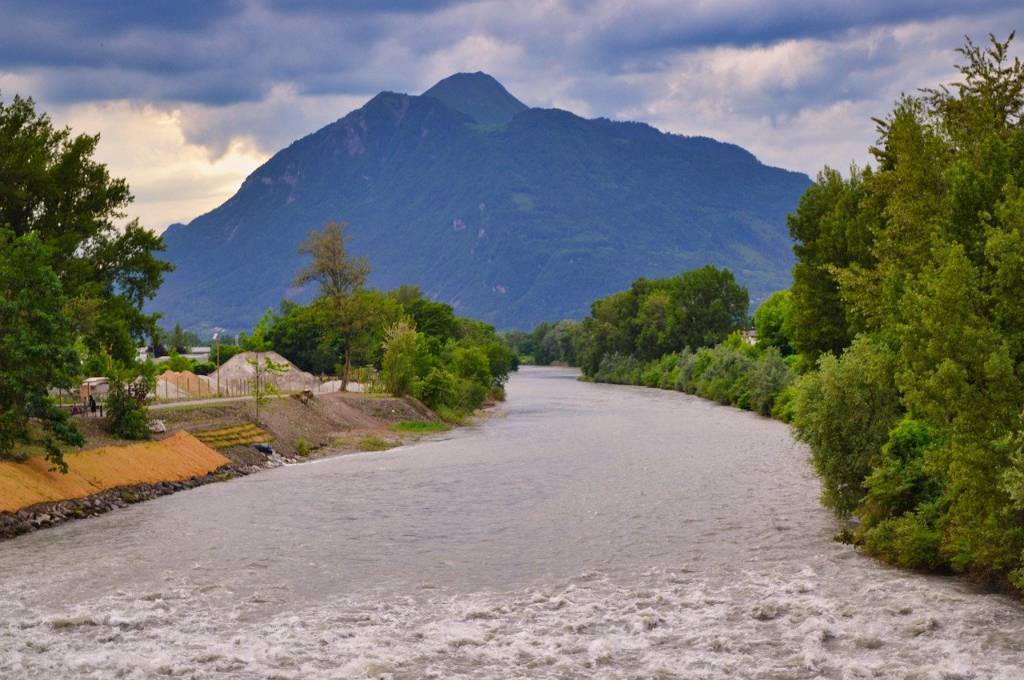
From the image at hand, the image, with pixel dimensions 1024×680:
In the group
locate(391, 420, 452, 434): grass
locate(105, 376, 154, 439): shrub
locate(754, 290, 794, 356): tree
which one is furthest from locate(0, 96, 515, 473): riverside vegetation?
locate(754, 290, 794, 356): tree

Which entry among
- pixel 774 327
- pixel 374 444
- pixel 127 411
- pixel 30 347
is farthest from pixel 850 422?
pixel 774 327

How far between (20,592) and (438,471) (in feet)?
96.9

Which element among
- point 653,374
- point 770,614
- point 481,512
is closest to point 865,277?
point 481,512

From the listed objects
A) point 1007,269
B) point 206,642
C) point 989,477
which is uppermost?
point 1007,269

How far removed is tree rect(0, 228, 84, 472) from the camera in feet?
122

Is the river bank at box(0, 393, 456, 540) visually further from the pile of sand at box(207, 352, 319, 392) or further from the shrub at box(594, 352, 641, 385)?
the shrub at box(594, 352, 641, 385)

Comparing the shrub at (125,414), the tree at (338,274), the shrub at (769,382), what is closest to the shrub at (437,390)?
the tree at (338,274)

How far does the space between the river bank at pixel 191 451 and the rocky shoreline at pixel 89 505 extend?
38 millimetres

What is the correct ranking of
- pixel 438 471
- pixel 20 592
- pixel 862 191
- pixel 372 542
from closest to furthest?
pixel 20 592
pixel 372 542
pixel 438 471
pixel 862 191

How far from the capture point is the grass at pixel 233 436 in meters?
56.4

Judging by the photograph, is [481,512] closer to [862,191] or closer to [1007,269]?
[1007,269]

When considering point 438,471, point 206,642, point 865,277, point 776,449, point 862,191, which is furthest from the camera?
point 862,191

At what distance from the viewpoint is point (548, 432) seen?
79375mm

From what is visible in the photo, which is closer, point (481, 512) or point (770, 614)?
point (770, 614)
